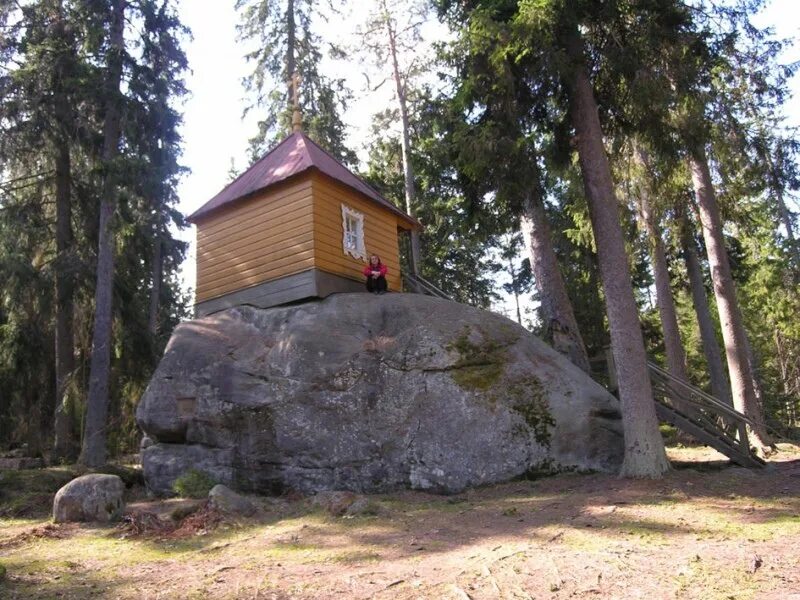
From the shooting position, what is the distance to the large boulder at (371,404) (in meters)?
10.0

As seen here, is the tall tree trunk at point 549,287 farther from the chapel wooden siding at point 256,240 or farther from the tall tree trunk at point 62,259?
the tall tree trunk at point 62,259

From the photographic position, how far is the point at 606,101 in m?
11.6

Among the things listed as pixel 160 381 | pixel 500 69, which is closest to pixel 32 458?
pixel 160 381

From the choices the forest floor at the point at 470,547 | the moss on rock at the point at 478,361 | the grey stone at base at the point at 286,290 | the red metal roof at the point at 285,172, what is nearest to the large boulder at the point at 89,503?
the forest floor at the point at 470,547

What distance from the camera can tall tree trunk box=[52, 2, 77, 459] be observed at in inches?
677

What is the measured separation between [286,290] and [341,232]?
1895 mm

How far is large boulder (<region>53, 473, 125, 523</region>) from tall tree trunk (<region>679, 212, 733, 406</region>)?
49.7ft

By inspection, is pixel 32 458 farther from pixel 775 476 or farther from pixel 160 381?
pixel 775 476

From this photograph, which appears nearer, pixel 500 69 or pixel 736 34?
pixel 500 69

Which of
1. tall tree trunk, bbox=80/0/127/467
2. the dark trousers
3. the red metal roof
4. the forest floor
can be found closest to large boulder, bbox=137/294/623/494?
the forest floor

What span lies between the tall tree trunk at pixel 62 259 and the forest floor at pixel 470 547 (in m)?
9.29

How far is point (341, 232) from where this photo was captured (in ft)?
44.1

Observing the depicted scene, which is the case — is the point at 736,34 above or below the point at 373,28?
below

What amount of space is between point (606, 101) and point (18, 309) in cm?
1773
